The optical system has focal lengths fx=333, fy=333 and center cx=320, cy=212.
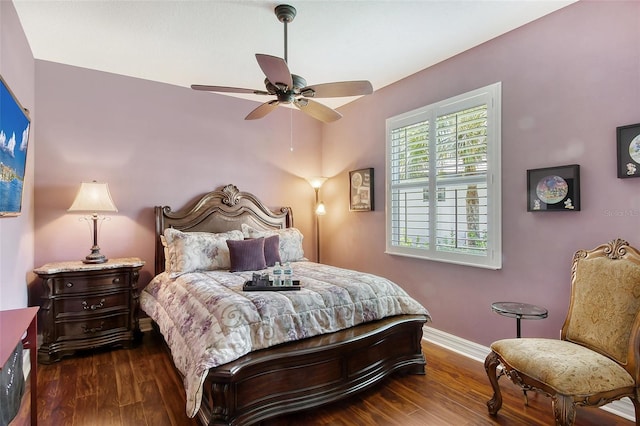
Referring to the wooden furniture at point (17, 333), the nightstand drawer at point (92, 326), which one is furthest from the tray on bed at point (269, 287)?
the nightstand drawer at point (92, 326)

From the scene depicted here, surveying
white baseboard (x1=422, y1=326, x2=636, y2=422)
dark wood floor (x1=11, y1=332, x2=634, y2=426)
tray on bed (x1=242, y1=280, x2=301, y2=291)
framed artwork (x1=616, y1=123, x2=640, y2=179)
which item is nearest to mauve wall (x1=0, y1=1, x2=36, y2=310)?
dark wood floor (x1=11, y1=332, x2=634, y2=426)

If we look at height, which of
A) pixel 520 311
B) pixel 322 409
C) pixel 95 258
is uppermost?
pixel 95 258

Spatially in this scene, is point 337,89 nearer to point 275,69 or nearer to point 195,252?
point 275,69

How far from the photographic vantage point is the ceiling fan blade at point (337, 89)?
235 centimetres

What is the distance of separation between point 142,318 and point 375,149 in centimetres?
345

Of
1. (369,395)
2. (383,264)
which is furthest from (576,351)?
(383,264)

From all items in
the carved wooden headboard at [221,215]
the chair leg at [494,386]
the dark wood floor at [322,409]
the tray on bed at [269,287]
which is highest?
the carved wooden headboard at [221,215]

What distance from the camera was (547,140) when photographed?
8.64ft

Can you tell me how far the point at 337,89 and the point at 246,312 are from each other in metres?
1.66

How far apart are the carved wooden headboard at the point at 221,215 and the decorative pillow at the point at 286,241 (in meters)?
0.26

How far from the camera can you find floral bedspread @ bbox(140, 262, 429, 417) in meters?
1.96

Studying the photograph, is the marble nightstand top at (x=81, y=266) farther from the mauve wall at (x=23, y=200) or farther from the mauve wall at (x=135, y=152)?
the mauve wall at (x=135, y=152)

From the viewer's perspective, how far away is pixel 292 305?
7.49ft

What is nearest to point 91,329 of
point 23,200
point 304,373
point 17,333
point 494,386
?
point 23,200
